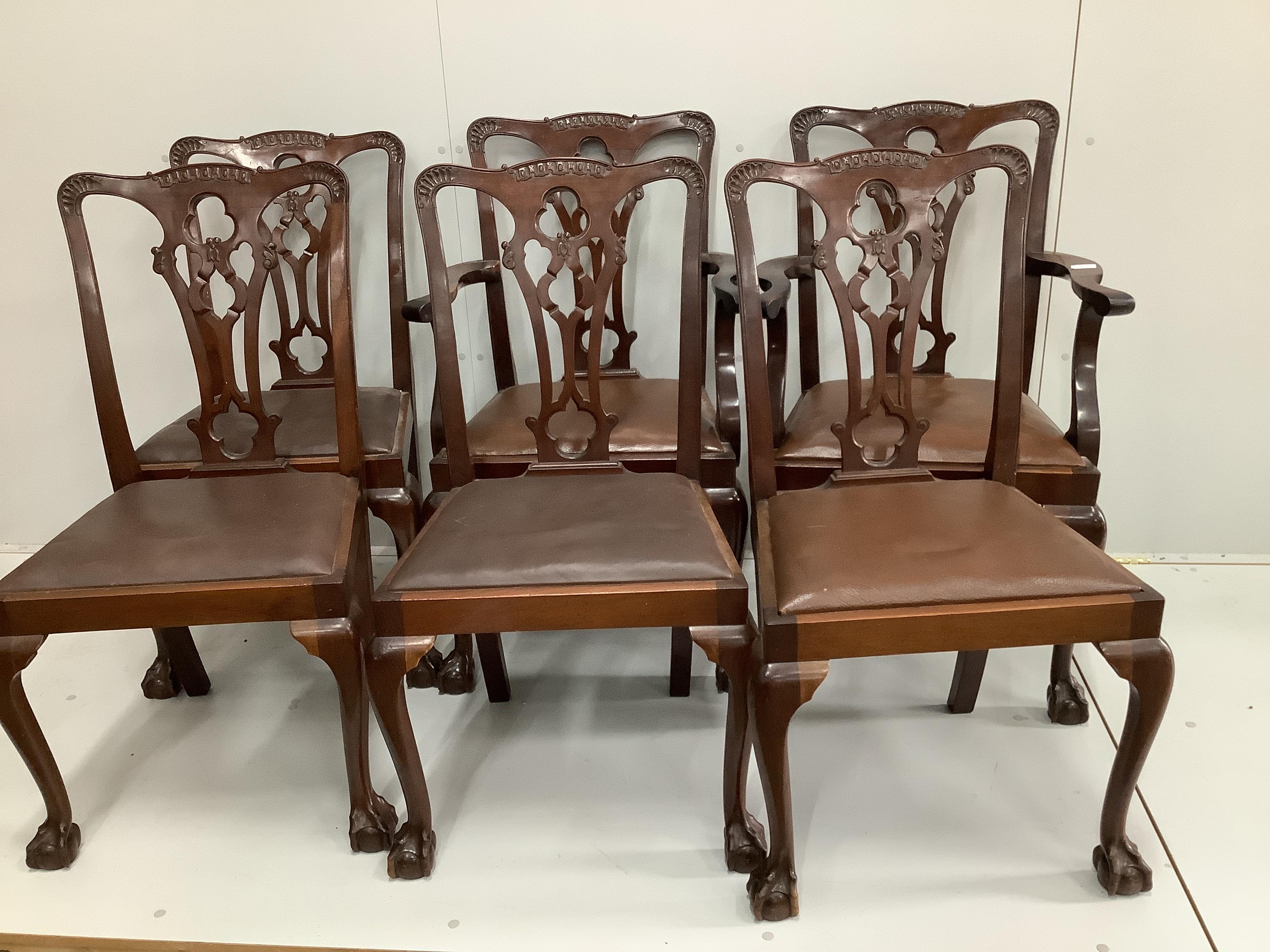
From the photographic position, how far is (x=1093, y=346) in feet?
5.82

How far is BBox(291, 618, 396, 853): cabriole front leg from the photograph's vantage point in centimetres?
142

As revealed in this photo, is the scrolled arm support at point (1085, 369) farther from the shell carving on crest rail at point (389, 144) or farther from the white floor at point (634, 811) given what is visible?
the shell carving on crest rail at point (389, 144)

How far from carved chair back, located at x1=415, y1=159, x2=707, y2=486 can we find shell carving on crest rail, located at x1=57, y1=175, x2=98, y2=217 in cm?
61

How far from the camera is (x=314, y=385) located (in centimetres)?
215

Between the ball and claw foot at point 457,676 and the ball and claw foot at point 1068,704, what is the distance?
1.15 m

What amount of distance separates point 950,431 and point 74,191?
163 cm

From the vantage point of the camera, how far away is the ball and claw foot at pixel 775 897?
54.3 inches

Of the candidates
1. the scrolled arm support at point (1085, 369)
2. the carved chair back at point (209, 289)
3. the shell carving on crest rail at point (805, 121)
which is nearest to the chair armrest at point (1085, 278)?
the scrolled arm support at point (1085, 369)

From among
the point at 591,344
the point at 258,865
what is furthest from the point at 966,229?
the point at 258,865

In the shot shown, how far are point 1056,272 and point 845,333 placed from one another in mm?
580

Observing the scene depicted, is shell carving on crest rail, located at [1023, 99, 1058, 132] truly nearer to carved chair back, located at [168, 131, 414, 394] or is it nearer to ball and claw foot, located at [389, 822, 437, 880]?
carved chair back, located at [168, 131, 414, 394]

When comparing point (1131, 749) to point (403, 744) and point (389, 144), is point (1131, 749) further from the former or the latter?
point (389, 144)

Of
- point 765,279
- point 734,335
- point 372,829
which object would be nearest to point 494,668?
point 372,829

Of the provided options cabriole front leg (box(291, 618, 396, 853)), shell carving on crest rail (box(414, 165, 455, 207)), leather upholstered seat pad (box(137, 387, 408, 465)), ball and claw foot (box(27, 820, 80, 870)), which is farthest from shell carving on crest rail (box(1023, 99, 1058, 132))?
ball and claw foot (box(27, 820, 80, 870))
